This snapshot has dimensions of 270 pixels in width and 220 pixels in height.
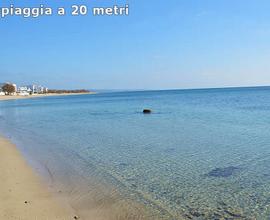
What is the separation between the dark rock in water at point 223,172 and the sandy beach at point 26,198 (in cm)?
504

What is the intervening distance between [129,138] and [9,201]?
11.5m

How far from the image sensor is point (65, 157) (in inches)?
545

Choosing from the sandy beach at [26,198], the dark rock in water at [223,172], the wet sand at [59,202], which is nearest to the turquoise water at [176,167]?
the dark rock in water at [223,172]

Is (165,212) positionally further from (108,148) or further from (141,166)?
(108,148)

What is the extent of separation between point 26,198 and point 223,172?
20.4 feet

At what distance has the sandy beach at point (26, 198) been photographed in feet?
23.2

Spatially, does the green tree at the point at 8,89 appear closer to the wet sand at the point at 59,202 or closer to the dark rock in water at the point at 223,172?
the wet sand at the point at 59,202

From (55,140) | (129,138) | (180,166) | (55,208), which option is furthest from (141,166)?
(55,140)

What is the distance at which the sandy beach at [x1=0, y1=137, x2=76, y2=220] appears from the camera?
23.2ft

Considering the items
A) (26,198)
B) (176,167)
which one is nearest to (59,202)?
(26,198)

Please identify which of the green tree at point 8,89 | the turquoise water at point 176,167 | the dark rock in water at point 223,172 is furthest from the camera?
the green tree at point 8,89

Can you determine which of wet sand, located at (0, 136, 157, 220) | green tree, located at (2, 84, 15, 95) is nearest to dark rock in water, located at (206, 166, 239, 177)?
wet sand, located at (0, 136, 157, 220)

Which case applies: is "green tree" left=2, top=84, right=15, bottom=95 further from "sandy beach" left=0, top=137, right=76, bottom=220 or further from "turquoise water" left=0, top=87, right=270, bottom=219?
"sandy beach" left=0, top=137, right=76, bottom=220

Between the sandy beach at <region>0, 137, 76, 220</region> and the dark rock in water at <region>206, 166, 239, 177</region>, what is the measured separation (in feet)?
16.5
